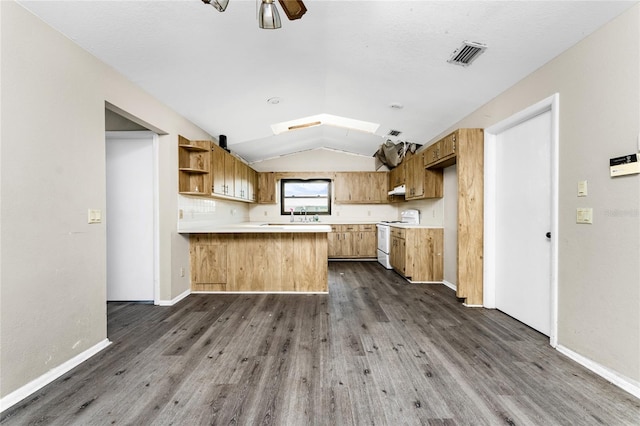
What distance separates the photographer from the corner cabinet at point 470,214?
3297 mm

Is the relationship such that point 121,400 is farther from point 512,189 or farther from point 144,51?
point 512,189

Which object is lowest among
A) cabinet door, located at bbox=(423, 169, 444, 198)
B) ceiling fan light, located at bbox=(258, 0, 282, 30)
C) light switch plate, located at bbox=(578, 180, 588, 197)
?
light switch plate, located at bbox=(578, 180, 588, 197)

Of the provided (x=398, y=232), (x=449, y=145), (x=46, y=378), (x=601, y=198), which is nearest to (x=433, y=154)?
(x=449, y=145)

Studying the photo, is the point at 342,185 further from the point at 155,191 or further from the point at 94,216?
the point at 94,216

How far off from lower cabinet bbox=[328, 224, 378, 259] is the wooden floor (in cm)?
345

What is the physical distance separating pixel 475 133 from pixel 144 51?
11.6 ft

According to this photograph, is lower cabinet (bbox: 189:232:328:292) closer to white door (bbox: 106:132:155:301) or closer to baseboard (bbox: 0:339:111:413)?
white door (bbox: 106:132:155:301)

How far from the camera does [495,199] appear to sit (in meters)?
3.26

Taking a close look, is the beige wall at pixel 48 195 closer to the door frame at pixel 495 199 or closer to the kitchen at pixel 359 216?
the kitchen at pixel 359 216

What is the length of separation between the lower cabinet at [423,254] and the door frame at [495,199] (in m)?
1.16

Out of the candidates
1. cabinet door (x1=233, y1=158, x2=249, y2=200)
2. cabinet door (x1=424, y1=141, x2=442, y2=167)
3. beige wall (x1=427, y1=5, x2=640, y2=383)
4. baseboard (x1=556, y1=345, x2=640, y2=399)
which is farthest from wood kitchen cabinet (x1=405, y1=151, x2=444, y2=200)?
cabinet door (x1=233, y1=158, x2=249, y2=200)

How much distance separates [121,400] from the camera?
5.43 feet

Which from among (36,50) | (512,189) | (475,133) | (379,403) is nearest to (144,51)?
(36,50)

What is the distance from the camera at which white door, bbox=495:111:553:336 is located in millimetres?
2557
